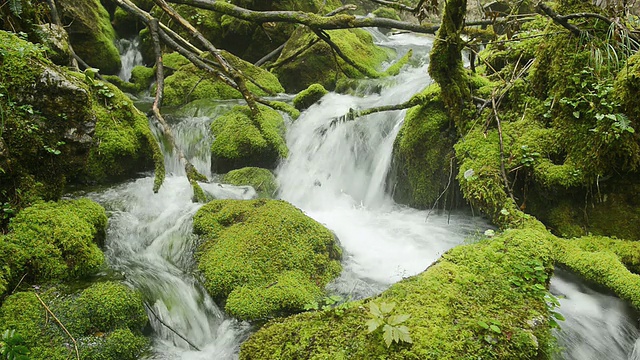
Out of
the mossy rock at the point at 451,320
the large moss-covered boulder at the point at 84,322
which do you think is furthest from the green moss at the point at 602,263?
the large moss-covered boulder at the point at 84,322

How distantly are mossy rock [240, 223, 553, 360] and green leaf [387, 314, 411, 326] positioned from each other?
0.08 meters

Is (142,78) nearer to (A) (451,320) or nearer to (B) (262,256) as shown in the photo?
(B) (262,256)

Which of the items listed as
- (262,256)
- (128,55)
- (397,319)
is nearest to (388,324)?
(397,319)

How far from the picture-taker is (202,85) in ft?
29.7

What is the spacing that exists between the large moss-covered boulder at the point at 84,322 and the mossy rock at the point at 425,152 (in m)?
4.03

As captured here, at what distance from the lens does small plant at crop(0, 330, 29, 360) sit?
226 centimetres

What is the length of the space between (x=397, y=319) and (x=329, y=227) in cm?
343

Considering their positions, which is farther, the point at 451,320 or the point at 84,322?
the point at 84,322

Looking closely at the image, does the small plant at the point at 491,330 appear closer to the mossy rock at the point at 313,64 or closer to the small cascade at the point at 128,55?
the mossy rock at the point at 313,64

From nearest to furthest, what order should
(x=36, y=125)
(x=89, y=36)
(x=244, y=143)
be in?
(x=36, y=125)
(x=244, y=143)
(x=89, y=36)

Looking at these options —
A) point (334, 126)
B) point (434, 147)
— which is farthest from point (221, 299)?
point (334, 126)

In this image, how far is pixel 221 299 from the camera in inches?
143

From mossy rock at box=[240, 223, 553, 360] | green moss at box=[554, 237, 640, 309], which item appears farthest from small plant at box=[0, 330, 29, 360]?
green moss at box=[554, 237, 640, 309]

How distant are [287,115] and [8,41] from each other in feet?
16.7
